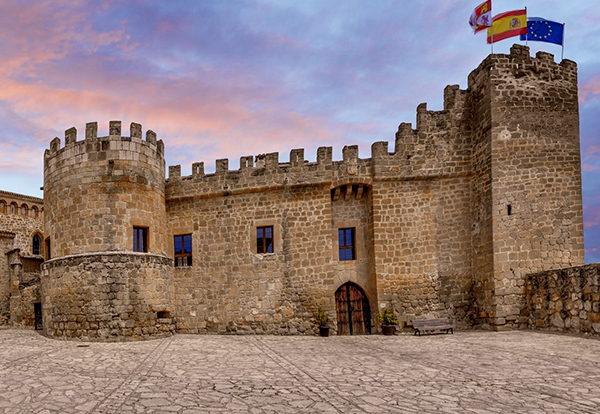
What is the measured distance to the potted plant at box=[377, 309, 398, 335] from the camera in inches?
638

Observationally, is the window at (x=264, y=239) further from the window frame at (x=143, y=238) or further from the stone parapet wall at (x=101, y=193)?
the window frame at (x=143, y=238)

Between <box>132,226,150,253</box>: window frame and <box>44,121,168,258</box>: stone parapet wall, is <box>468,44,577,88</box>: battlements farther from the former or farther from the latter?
<box>132,226,150,253</box>: window frame

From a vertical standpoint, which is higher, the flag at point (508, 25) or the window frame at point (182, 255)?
the flag at point (508, 25)

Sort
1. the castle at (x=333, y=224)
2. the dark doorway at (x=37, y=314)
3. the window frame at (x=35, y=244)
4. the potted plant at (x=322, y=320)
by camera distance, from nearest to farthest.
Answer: the castle at (x=333, y=224) < the potted plant at (x=322, y=320) < the dark doorway at (x=37, y=314) < the window frame at (x=35, y=244)

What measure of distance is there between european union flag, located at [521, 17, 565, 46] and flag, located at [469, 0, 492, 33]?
4.19 feet

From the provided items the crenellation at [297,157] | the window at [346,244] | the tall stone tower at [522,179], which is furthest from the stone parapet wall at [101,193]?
the tall stone tower at [522,179]

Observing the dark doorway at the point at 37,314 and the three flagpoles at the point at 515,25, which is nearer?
the three flagpoles at the point at 515,25

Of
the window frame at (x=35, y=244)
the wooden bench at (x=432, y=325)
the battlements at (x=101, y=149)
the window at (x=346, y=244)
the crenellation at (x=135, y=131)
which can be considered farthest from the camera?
the window frame at (x=35, y=244)

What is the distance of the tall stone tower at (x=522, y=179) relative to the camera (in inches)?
606

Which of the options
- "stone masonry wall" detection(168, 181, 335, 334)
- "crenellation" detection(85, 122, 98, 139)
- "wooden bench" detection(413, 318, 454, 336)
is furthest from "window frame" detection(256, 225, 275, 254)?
"crenellation" detection(85, 122, 98, 139)

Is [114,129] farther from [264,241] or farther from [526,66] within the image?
[526,66]

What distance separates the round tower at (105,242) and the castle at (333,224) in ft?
0.17

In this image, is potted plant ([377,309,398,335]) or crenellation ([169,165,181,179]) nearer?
potted plant ([377,309,398,335])

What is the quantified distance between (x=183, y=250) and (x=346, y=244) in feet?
20.8
